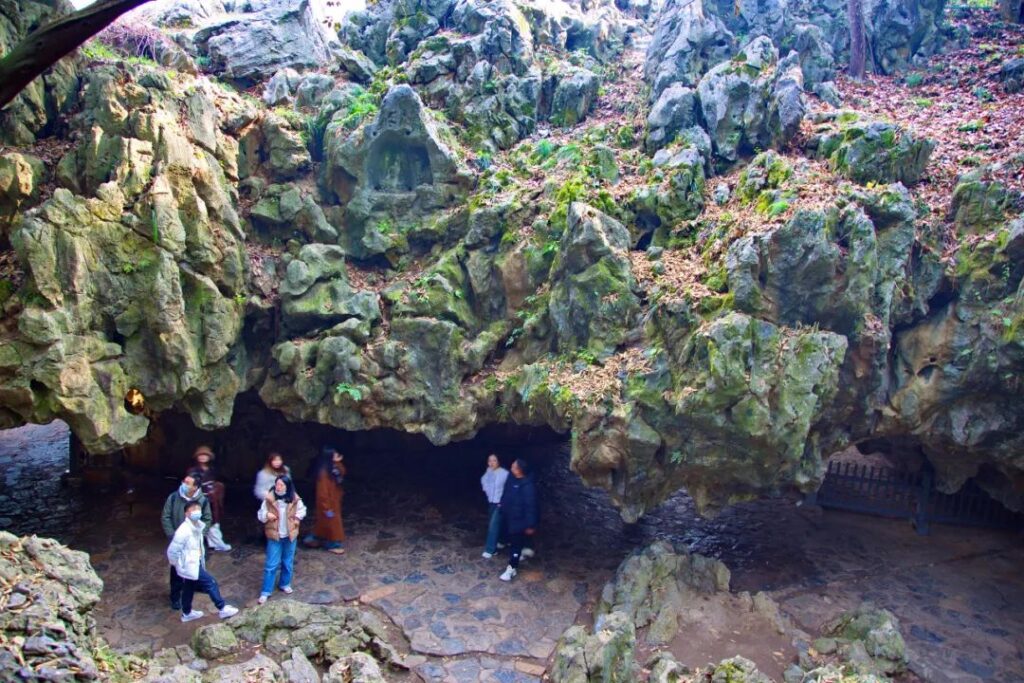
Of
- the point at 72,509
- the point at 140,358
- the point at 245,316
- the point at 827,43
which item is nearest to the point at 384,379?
the point at 245,316

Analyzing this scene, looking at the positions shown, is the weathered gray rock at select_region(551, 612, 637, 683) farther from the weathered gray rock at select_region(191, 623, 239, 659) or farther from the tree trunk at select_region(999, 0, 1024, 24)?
the tree trunk at select_region(999, 0, 1024, 24)

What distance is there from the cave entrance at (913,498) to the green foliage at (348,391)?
815 centimetres

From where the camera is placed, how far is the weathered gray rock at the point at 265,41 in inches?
584

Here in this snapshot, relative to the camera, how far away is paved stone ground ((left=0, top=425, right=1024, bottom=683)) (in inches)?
346

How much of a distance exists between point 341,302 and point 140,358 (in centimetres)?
295

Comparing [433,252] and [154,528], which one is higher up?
[433,252]

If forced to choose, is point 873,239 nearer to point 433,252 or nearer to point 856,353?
point 856,353

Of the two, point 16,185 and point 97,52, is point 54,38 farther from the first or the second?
point 97,52

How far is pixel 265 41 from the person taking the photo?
50.3 feet

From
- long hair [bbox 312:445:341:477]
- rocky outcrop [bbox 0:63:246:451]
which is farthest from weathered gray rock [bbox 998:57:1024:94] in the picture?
rocky outcrop [bbox 0:63:246:451]

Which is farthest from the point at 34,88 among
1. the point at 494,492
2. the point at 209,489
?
the point at 494,492

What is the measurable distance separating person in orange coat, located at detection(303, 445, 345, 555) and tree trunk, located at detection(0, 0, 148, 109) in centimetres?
623

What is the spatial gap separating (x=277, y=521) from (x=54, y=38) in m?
5.89

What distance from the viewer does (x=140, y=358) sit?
9.65 meters
